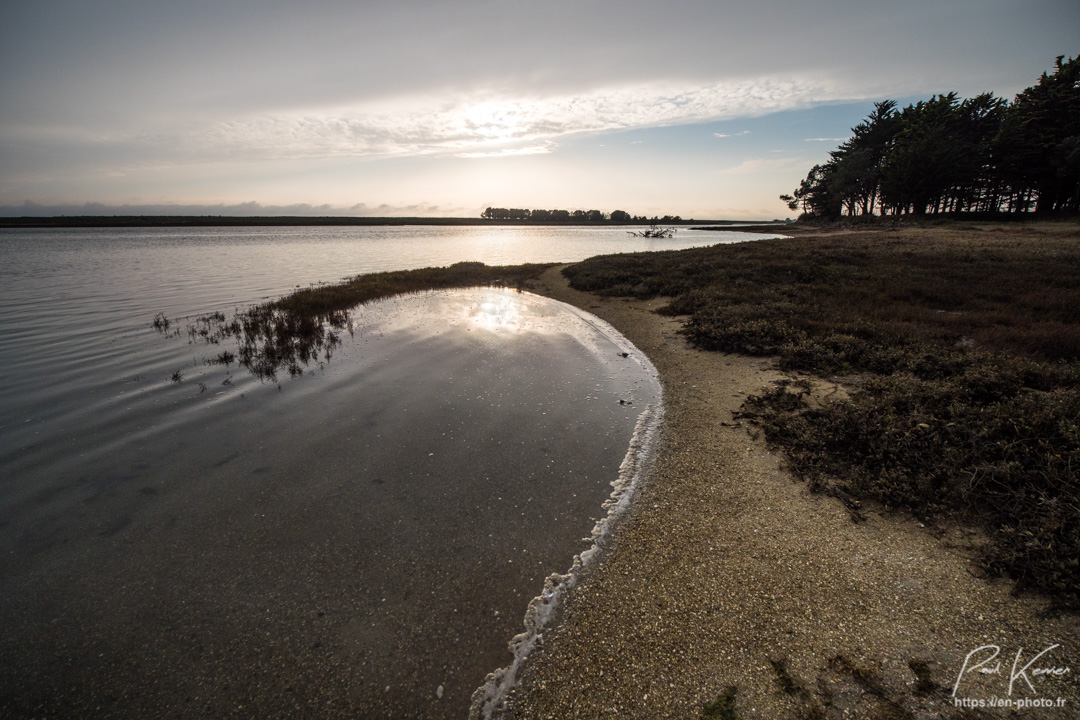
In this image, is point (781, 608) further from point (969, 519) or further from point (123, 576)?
point (123, 576)

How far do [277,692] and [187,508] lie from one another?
3.64 meters

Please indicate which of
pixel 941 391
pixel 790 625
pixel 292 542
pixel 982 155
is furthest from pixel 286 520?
pixel 982 155

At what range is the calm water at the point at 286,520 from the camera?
3635 millimetres

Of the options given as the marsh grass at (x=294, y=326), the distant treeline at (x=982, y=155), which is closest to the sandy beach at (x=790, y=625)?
the marsh grass at (x=294, y=326)

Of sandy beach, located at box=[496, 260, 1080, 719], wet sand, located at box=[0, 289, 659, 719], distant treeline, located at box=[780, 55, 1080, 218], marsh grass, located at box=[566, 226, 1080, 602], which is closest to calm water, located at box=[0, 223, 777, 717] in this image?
wet sand, located at box=[0, 289, 659, 719]

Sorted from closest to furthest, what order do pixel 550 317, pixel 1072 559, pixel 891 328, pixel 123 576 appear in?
pixel 1072 559
pixel 123 576
pixel 891 328
pixel 550 317

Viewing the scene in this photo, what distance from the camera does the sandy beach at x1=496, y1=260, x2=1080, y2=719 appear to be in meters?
3.21

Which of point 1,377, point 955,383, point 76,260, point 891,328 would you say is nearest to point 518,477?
point 955,383

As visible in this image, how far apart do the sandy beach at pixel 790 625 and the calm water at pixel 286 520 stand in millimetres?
773

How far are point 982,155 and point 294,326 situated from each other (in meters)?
100

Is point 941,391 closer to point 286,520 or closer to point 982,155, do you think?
point 286,520

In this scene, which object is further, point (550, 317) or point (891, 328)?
point (550, 317)

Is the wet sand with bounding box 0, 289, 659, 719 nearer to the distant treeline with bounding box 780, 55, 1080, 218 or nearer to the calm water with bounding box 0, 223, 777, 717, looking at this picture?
the calm water with bounding box 0, 223, 777, 717

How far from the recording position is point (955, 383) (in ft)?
25.6
